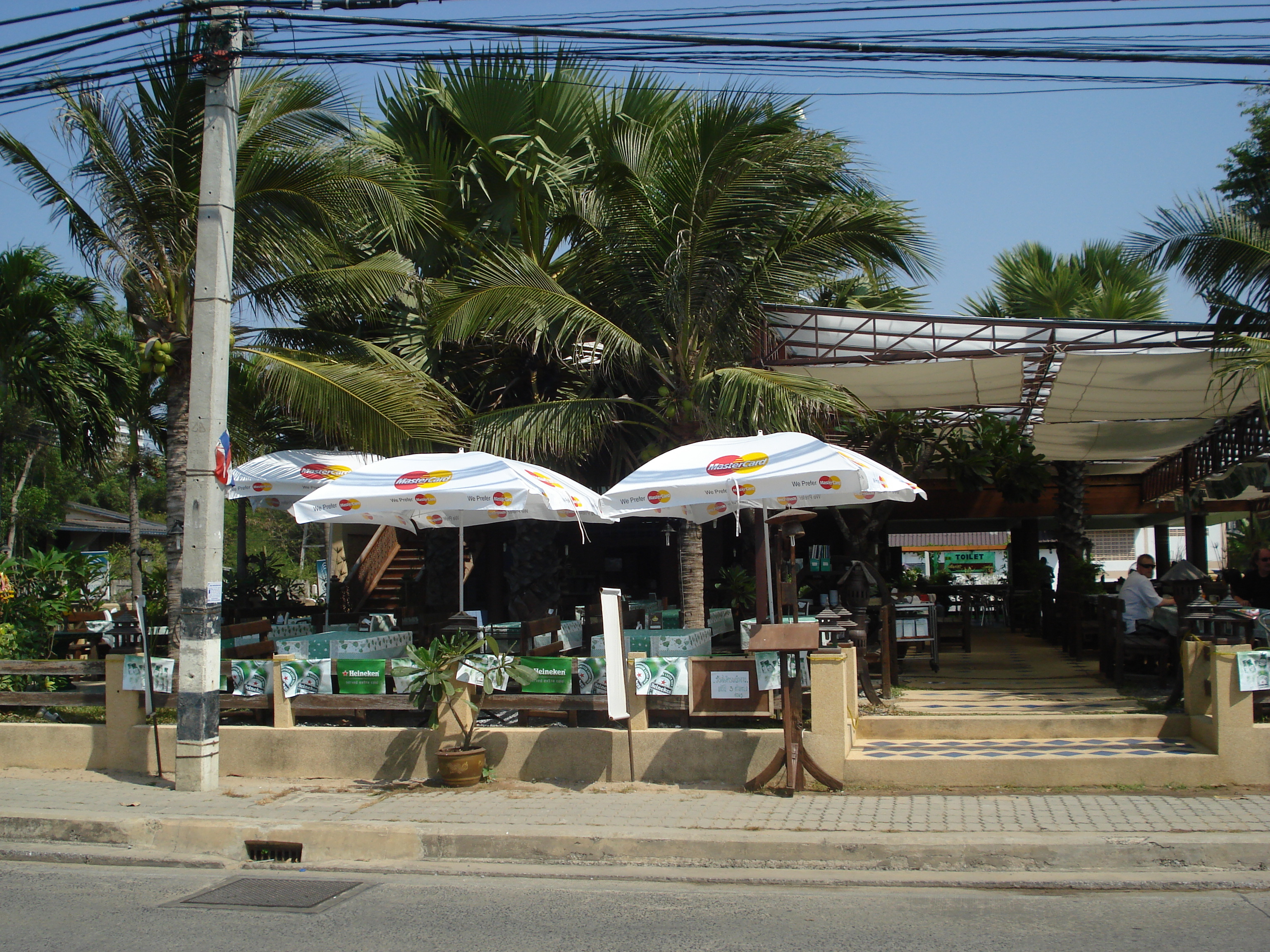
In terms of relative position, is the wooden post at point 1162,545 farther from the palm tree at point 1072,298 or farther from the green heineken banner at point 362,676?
the green heineken banner at point 362,676

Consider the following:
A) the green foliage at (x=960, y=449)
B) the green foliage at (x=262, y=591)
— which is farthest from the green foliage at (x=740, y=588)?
the green foliage at (x=262, y=591)

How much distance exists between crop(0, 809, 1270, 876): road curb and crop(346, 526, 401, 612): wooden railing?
11.9 meters

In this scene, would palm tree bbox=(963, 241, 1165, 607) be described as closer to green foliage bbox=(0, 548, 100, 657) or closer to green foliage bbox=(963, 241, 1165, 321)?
green foliage bbox=(963, 241, 1165, 321)

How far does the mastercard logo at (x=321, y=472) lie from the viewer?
11297mm

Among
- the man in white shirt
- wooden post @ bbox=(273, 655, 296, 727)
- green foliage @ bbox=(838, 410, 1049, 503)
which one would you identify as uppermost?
green foliage @ bbox=(838, 410, 1049, 503)

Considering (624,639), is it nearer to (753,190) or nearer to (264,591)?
(753,190)

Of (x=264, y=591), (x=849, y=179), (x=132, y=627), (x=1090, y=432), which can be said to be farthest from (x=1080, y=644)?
(x=264, y=591)

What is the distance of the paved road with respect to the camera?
16.4 ft

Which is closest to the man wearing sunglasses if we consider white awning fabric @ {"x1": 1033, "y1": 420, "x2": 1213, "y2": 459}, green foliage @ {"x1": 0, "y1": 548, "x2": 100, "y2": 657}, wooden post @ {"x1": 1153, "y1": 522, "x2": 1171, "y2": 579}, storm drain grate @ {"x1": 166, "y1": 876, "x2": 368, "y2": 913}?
white awning fabric @ {"x1": 1033, "y1": 420, "x2": 1213, "y2": 459}

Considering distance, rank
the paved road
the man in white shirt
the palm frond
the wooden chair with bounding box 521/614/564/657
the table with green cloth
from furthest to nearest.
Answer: the man in white shirt < the palm frond < the table with green cloth < the wooden chair with bounding box 521/614/564/657 < the paved road

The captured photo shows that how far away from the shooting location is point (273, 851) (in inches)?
277

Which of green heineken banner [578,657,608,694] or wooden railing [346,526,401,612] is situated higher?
wooden railing [346,526,401,612]

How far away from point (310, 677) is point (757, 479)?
14.0ft

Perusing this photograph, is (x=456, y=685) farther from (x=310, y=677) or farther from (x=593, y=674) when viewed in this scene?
A: (x=310, y=677)
